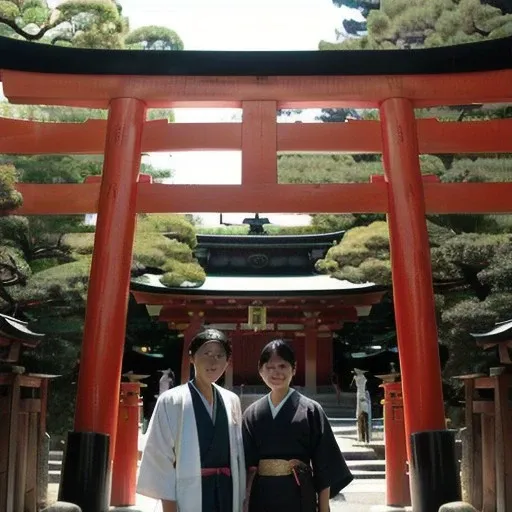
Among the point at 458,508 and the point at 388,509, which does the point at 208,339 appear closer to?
the point at 458,508

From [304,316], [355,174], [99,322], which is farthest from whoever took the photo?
[304,316]

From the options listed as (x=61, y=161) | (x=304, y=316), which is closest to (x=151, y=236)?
(x=61, y=161)

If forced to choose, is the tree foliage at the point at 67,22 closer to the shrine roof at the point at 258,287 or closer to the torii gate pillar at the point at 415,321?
the shrine roof at the point at 258,287

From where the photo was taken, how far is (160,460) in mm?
2994

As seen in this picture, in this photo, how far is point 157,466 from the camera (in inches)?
118

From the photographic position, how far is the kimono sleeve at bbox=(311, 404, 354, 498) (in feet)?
10.2

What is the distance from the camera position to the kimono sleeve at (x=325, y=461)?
3.12 m

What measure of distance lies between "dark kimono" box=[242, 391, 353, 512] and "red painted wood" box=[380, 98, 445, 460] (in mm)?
2216

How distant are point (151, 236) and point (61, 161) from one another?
2.04 metres

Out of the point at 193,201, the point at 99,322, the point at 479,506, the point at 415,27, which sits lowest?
the point at 479,506

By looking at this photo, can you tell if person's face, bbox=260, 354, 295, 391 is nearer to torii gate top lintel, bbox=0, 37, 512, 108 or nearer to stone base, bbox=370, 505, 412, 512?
torii gate top lintel, bbox=0, 37, 512, 108

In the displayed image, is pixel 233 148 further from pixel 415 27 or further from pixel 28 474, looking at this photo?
pixel 415 27

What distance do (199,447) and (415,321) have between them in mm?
2824

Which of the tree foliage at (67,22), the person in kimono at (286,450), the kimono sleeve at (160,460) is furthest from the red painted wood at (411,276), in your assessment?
the tree foliage at (67,22)
